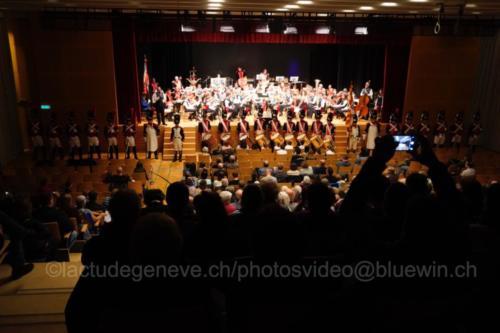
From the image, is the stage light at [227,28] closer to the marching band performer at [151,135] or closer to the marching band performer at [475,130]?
the marching band performer at [151,135]

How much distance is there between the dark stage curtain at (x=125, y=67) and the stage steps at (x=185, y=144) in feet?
4.01

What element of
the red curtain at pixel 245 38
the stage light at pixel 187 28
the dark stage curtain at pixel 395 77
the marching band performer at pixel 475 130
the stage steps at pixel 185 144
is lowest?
the stage steps at pixel 185 144

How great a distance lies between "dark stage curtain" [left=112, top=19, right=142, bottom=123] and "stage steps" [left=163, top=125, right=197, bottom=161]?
4.01 ft

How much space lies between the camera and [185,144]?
1453cm

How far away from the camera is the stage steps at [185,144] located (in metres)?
14.2

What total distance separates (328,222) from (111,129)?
11.7 meters

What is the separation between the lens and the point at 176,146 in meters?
13.7

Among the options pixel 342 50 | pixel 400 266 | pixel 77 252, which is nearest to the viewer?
pixel 400 266

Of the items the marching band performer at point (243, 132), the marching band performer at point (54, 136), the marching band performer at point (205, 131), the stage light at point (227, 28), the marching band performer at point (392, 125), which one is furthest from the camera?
the marching band performer at point (392, 125)

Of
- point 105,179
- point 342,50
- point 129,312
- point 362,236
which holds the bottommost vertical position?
point 105,179

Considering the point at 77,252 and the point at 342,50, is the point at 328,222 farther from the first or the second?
the point at 342,50

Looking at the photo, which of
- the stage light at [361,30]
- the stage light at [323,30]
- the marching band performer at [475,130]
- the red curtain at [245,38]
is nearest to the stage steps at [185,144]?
the red curtain at [245,38]

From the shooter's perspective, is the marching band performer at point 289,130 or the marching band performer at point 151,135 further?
the marching band performer at point 289,130

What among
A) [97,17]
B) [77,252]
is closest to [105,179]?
[77,252]
